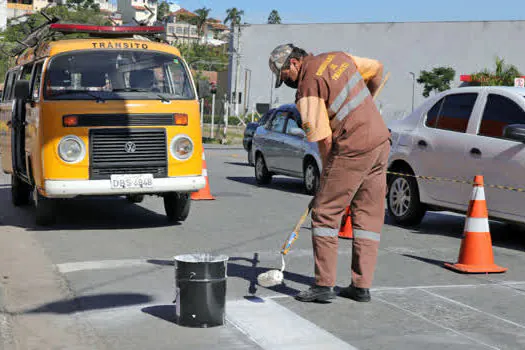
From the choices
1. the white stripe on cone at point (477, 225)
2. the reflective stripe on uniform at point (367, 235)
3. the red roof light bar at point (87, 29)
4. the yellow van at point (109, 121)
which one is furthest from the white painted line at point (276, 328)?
the red roof light bar at point (87, 29)

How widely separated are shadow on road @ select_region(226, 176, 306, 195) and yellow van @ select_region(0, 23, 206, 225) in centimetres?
599

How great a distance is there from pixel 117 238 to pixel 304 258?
2.41m

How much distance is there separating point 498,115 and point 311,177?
6.09 m

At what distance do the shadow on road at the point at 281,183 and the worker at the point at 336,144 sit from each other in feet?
32.7

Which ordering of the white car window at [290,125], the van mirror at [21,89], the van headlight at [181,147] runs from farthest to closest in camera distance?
1. the white car window at [290,125]
2. the van mirror at [21,89]
3. the van headlight at [181,147]

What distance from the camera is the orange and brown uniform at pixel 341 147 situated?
666 cm

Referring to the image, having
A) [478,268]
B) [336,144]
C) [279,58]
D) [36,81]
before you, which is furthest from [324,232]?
[36,81]

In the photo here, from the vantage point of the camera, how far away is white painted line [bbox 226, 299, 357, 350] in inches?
221

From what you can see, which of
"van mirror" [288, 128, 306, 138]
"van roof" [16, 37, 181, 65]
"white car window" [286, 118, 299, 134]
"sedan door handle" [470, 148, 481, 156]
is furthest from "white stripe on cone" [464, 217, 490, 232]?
"white car window" [286, 118, 299, 134]

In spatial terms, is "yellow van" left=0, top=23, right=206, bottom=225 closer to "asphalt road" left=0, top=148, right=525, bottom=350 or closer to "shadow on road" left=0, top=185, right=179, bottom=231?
"shadow on road" left=0, top=185, right=179, bottom=231

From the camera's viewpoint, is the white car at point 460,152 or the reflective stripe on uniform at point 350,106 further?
the white car at point 460,152

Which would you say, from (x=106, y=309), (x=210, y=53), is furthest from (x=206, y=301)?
(x=210, y=53)

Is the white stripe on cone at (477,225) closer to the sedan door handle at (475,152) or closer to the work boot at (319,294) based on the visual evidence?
the sedan door handle at (475,152)

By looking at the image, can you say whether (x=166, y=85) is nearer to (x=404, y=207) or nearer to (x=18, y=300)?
(x=404, y=207)
